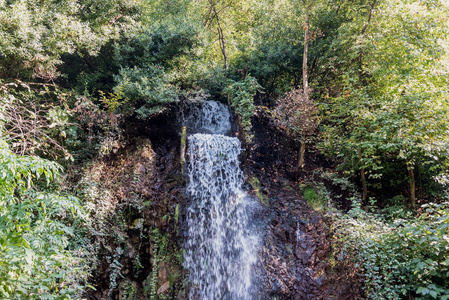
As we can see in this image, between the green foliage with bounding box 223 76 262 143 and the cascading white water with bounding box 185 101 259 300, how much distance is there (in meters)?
0.62

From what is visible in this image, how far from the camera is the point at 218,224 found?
21.4 feet

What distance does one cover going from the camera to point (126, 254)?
603cm

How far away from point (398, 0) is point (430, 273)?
732cm

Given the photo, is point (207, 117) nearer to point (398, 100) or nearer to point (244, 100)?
point (244, 100)

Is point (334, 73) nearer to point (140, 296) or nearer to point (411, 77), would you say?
point (411, 77)

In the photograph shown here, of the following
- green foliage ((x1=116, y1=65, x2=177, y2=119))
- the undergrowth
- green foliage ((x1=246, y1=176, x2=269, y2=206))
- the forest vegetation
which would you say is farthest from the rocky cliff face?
green foliage ((x1=116, y1=65, x2=177, y2=119))

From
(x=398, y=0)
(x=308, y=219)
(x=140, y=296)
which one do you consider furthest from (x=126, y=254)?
(x=398, y=0)

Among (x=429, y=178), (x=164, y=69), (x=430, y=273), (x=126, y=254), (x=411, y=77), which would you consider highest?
(x=164, y=69)

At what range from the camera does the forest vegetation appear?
3.56m

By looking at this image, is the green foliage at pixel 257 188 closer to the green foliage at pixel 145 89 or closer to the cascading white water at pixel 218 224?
the cascading white water at pixel 218 224

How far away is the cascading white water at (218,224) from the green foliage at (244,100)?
622 millimetres

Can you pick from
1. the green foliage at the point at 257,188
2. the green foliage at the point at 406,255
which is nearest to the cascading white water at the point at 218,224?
the green foliage at the point at 257,188

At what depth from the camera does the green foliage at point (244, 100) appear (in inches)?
317

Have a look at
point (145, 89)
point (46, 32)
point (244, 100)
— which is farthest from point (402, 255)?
point (46, 32)
